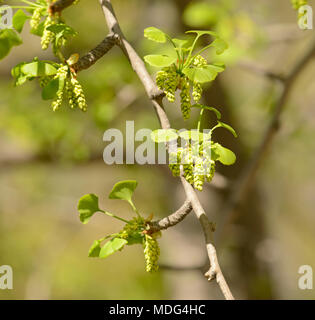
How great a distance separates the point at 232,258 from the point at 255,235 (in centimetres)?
22

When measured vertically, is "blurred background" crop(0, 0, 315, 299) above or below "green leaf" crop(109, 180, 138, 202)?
above

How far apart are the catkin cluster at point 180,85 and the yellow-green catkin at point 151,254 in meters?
0.26

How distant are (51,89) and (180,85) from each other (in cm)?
26

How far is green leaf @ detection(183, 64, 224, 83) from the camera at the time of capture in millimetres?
855

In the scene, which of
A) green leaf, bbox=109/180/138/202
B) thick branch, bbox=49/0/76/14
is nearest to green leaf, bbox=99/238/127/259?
green leaf, bbox=109/180/138/202

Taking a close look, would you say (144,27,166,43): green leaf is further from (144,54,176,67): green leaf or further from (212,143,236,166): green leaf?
(212,143,236,166): green leaf

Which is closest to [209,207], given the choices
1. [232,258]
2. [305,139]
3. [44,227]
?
[232,258]

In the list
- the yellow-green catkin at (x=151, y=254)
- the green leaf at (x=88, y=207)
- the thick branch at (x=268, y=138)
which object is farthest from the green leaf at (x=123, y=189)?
the thick branch at (x=268, y=138)

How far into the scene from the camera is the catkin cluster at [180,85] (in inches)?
33.7

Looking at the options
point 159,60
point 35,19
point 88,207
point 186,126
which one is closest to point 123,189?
point 88,207

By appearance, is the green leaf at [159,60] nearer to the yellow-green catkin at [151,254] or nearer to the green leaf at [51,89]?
the green leaf at [51,89]

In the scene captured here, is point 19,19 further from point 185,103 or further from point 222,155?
point 222,155

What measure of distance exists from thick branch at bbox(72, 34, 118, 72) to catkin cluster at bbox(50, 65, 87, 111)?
0.03 metres

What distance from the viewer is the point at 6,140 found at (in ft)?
13.0
